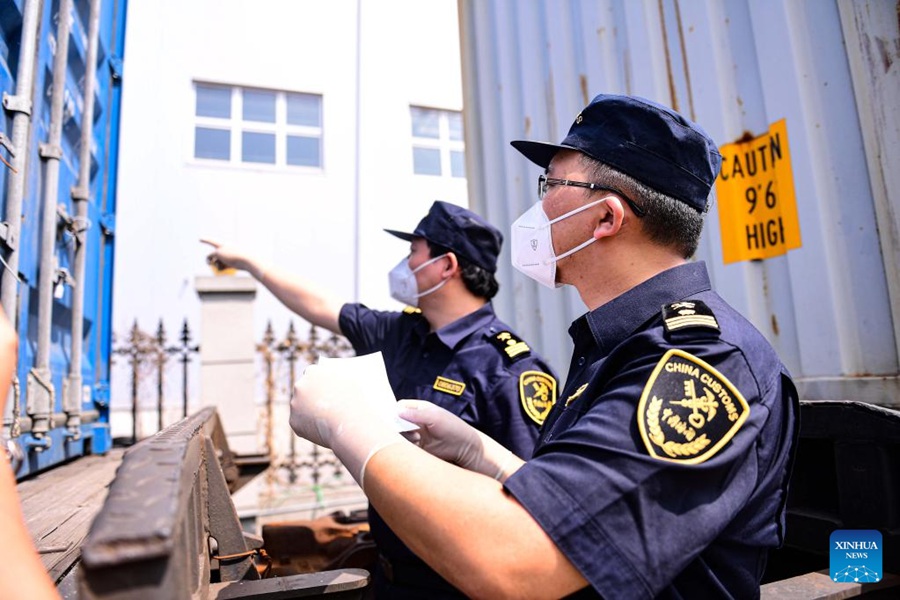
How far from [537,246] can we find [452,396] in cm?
78

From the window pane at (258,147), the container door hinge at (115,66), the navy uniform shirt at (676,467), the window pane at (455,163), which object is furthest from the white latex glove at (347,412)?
the window pane at (455,163)

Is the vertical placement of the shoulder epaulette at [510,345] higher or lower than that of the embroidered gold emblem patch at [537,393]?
higher

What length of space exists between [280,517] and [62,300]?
3.38 m

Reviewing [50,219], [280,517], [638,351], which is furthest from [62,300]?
[280,517]

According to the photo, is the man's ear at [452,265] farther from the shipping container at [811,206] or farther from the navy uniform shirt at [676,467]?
the navy uniform shirt at [676,467]

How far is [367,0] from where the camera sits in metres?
9.08

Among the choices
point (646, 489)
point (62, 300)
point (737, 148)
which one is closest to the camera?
point (646, 489)

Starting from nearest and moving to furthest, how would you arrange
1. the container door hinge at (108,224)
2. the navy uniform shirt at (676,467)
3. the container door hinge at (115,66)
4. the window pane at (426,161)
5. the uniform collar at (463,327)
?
the navy uniform shirt at (676,467) → the uniform collar at (463,327) → the container door hinge at (108,224) → the container door hinge at (115,66) → the window pane at (426,161)

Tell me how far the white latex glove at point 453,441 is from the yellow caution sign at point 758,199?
3.58ft

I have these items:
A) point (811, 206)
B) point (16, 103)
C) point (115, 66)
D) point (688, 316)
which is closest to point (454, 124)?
point (115, 66)

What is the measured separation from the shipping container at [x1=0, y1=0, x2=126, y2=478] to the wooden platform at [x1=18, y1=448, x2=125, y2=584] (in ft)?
0.27

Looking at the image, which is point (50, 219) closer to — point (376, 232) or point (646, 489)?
point (646, 489)

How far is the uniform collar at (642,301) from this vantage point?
1.15 m

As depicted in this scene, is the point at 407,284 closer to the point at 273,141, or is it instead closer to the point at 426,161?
the point at 273,141
